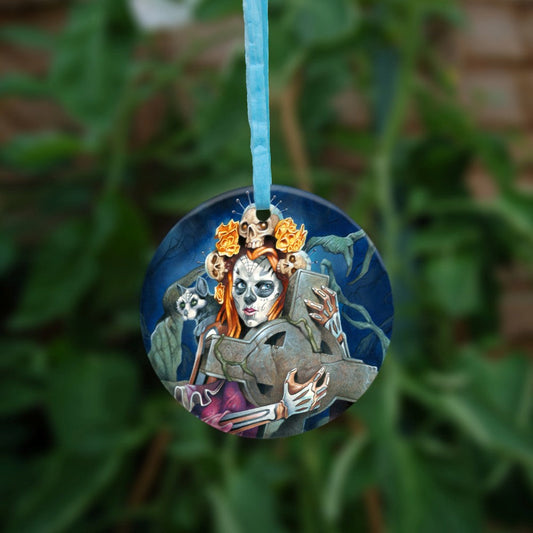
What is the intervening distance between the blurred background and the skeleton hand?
1.13 ft

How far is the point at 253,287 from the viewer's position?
258mm

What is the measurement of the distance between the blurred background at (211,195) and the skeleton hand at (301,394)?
0.34m

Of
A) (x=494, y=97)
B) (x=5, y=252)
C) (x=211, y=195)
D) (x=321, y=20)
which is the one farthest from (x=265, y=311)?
(x=494, y=97)

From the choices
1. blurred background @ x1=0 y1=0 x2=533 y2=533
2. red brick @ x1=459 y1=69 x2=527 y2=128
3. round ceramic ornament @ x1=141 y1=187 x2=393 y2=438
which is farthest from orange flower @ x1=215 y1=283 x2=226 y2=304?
red brick @ x1=459 y1=69 x2=527 y2=128

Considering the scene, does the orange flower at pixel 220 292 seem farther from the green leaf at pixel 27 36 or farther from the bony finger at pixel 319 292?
the green leaf at pixel 27 36

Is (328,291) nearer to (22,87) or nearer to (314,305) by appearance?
(314,305)

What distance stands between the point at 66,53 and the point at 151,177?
0.39 meters

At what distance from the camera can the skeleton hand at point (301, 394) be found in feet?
0.87

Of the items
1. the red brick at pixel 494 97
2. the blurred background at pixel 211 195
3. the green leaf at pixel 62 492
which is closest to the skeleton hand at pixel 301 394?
the blurred background at pixel 211 195

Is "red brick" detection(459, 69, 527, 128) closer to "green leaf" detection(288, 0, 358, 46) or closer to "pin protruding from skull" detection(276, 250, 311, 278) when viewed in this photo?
"green leaf" detection(288, 0, 358, 46)

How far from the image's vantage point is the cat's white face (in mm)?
260

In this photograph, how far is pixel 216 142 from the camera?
62 centimetres

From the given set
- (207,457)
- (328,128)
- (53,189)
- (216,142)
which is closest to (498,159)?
(328,128)

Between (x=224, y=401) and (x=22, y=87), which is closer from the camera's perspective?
(x=224, y=401)
